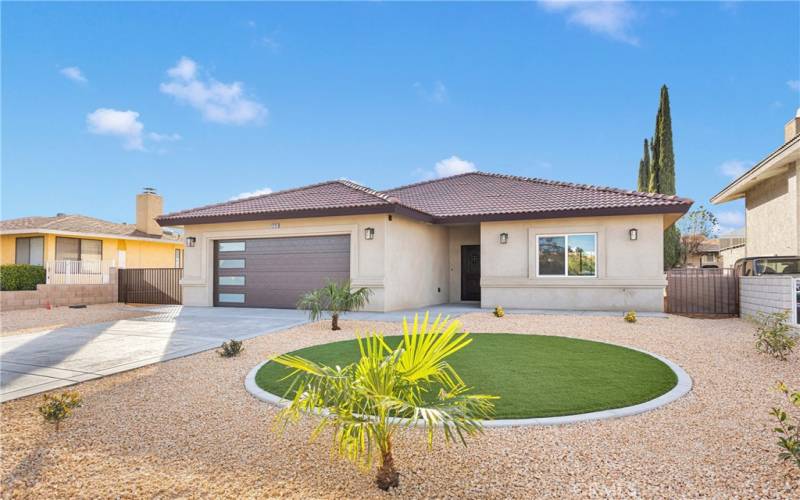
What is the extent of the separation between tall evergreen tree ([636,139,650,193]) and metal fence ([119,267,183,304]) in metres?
29.7

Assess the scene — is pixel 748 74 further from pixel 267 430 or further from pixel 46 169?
pixel 46 169

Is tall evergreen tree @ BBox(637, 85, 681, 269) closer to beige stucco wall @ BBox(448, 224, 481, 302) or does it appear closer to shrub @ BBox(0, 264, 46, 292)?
beige stucco wall @ BBox(448, 224, 481, 302)

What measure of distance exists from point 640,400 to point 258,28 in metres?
16.1

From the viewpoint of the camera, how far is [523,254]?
14.6 meters

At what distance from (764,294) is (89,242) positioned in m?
27.9

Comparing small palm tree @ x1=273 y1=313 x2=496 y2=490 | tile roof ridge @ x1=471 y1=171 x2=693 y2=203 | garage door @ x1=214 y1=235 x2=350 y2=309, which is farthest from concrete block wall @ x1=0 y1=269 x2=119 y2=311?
small palm tree @ x1=273 y1=313 x2=496 y2=490

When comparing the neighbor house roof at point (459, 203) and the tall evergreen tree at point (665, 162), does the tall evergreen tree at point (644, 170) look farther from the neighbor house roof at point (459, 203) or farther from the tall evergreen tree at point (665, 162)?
the neighbor house roof at point (459, 203)

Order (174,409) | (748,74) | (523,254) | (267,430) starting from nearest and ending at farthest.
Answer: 1. (267,430)
2. (174,409)
3. (523,254)
4. (748,74)

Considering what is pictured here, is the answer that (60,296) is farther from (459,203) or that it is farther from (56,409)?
(56,409)

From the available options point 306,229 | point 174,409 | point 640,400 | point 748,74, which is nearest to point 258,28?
point 306,229

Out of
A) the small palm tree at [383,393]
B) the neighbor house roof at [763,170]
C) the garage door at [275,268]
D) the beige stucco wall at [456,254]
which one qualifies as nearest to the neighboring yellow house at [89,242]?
the garage door at [275,268]

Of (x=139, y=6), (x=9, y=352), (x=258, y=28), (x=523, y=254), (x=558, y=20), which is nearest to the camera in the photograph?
(x=9, y=352)

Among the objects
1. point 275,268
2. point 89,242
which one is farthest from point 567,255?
point 89,242

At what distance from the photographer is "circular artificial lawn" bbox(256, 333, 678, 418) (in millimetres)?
4828
